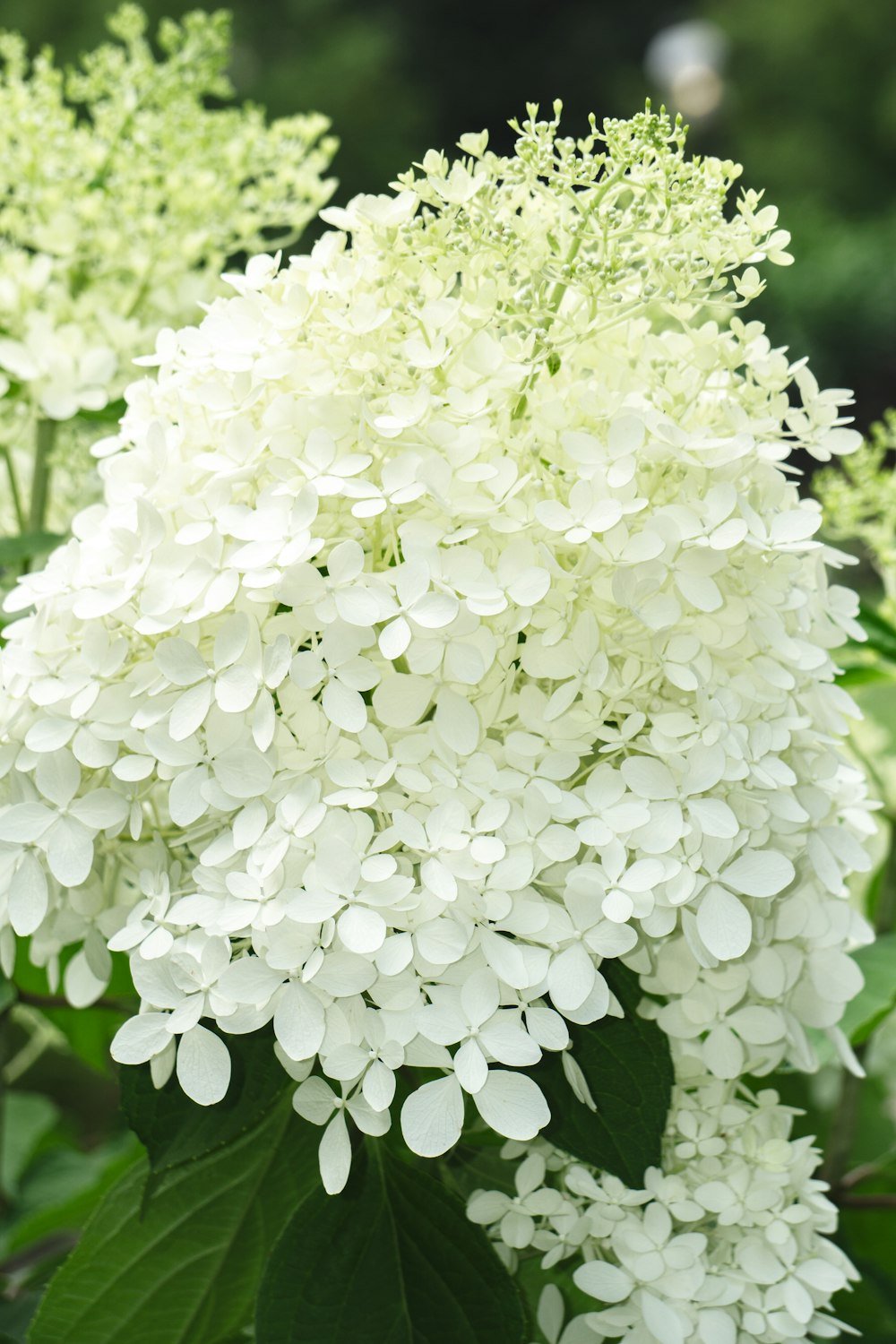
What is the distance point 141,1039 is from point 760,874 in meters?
0.23

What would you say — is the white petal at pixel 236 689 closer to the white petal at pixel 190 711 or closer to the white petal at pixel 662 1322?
the white petal at pixel 190 711

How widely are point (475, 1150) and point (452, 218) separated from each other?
1.27ft

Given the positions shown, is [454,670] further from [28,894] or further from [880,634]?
[880,634]

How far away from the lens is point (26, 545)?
0.75 meters

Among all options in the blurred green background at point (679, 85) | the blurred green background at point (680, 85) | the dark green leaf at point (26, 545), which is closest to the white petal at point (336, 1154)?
the dark green leaf at point (26, 545)

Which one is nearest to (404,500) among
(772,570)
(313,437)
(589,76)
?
(313,437)

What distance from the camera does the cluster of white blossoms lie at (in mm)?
777

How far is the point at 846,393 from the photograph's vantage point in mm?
549

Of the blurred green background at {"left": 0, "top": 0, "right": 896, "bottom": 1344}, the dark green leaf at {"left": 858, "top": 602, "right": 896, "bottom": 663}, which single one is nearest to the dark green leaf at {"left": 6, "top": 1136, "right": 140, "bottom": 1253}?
the dark green leaf at {"left": 858, "top": 602, "right": 896, "bottom": 663}

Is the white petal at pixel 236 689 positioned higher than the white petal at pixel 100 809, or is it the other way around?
the white petal at pixel 236 689

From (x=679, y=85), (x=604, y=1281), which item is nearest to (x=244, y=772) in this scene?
(x=604, y=1281)

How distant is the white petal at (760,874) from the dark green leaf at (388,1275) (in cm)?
18

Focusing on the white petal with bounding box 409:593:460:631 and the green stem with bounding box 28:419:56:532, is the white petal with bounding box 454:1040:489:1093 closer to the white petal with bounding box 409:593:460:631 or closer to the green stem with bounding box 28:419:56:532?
the white petal with bounding box 409:593:460:631

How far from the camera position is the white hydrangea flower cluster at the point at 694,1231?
50 centimetres
